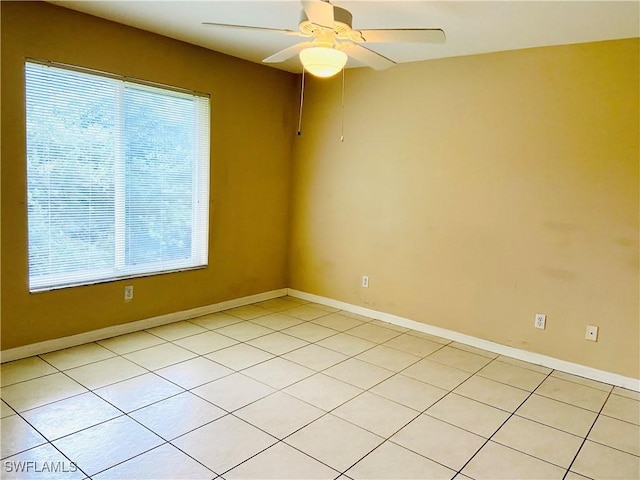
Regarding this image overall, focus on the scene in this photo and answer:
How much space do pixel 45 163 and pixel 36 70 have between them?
60cm

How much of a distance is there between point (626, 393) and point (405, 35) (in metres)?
2.70

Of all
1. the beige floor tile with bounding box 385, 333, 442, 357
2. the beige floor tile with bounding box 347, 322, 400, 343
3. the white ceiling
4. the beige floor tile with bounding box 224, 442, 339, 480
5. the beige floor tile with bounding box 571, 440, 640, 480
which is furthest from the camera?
the beige floor tile with bounding box 347, 322, 400, 343

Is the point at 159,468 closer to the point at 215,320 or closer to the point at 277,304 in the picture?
the point at 215,320

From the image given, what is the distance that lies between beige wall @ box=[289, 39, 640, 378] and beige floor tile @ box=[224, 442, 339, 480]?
6.98ft

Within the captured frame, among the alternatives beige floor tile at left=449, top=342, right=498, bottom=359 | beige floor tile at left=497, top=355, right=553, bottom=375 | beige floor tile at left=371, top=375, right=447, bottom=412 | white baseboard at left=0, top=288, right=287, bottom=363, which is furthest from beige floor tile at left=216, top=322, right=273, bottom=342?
beige floor tile at left=497, top=355, right=553, bottom=375

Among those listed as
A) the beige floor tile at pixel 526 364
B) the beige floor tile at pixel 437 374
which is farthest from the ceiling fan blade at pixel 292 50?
the beige floor tile at pixel 526 364

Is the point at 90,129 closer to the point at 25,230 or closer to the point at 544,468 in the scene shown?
the point at 25,230

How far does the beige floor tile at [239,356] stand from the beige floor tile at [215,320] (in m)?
0.55

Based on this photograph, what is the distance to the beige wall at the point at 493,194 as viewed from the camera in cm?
308

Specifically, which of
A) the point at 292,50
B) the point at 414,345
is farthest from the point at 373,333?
the point at 292,50

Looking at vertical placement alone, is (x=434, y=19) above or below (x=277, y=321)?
above

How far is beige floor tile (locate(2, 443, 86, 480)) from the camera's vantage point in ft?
6.27

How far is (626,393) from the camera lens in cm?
300

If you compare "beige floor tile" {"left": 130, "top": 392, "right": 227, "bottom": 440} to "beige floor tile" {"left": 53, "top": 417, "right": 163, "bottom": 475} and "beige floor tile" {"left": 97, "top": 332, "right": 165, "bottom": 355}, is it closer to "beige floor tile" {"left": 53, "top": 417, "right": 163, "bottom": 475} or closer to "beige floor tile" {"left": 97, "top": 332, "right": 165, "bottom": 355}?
"beige floor tile" {"left": 53, "top": 417, "right": 163, "bottom": 475}
